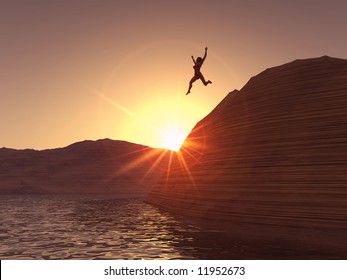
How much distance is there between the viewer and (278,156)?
27.2 meters

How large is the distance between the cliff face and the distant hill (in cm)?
8928

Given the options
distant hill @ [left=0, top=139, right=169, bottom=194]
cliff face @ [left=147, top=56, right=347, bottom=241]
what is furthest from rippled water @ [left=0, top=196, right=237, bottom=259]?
distant hill @ [left=0, top=139, right=169, bottom=194]

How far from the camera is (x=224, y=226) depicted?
86.8ft

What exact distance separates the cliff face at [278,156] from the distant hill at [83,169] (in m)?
89.3

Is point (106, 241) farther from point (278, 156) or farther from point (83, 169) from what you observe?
point (83, 169)

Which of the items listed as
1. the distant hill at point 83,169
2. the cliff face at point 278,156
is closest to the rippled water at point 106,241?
the cliff face at point 278,156

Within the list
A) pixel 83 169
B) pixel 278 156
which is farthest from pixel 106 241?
pixel 83 169

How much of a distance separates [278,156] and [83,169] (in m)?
113

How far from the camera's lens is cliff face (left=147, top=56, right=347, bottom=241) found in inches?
902

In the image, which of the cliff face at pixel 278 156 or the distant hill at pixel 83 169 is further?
the distant hill at pixel 83 169

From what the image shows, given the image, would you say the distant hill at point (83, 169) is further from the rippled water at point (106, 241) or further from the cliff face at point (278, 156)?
the rippled water at point (106, 241)

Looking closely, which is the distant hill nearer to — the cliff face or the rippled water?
the cliff face

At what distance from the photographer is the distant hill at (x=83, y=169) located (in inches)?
4926

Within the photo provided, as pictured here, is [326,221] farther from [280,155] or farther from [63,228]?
[63,228]
